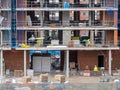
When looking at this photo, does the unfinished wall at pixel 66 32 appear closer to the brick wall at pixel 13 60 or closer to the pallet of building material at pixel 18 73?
the brick wall at pixel 13 60

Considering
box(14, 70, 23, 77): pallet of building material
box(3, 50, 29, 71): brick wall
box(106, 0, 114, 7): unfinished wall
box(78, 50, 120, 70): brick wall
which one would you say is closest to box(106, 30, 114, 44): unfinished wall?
box(78, 50, 120, 70): brick wall

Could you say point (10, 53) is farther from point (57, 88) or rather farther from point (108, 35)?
point (57, 88)

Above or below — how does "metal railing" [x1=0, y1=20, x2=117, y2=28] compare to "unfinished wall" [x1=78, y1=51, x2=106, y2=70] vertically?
above

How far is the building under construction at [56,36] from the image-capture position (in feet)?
167

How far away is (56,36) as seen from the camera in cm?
5347

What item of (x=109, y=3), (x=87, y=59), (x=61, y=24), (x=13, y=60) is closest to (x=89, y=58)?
(x=87, y=59)

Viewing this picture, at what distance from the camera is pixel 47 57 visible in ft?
172

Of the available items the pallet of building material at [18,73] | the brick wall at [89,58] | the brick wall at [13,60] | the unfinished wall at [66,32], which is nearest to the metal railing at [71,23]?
the unfinished wall at [66,32]

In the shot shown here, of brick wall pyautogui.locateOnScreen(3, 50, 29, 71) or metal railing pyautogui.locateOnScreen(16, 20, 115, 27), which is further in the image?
brick wall pyautogui.locateOnScreen(3, 50, 29, 71)

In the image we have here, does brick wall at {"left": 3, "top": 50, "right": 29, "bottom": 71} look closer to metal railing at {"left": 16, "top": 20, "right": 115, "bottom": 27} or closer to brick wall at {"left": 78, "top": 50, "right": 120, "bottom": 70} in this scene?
metal railing at {"left": 16, "top": 20, "right": 115, "bottom": 27}

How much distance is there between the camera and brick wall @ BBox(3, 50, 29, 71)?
2067 inches

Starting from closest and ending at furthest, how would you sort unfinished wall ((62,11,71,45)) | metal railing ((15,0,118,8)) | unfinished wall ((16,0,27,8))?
unfinished wall ((16,0,27,8))
metal railing ((15,0,118,8))
unfinished wall ((62,11,71,45))

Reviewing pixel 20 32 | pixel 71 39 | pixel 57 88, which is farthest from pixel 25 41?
pixel 57 88

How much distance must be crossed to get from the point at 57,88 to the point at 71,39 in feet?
63.9
